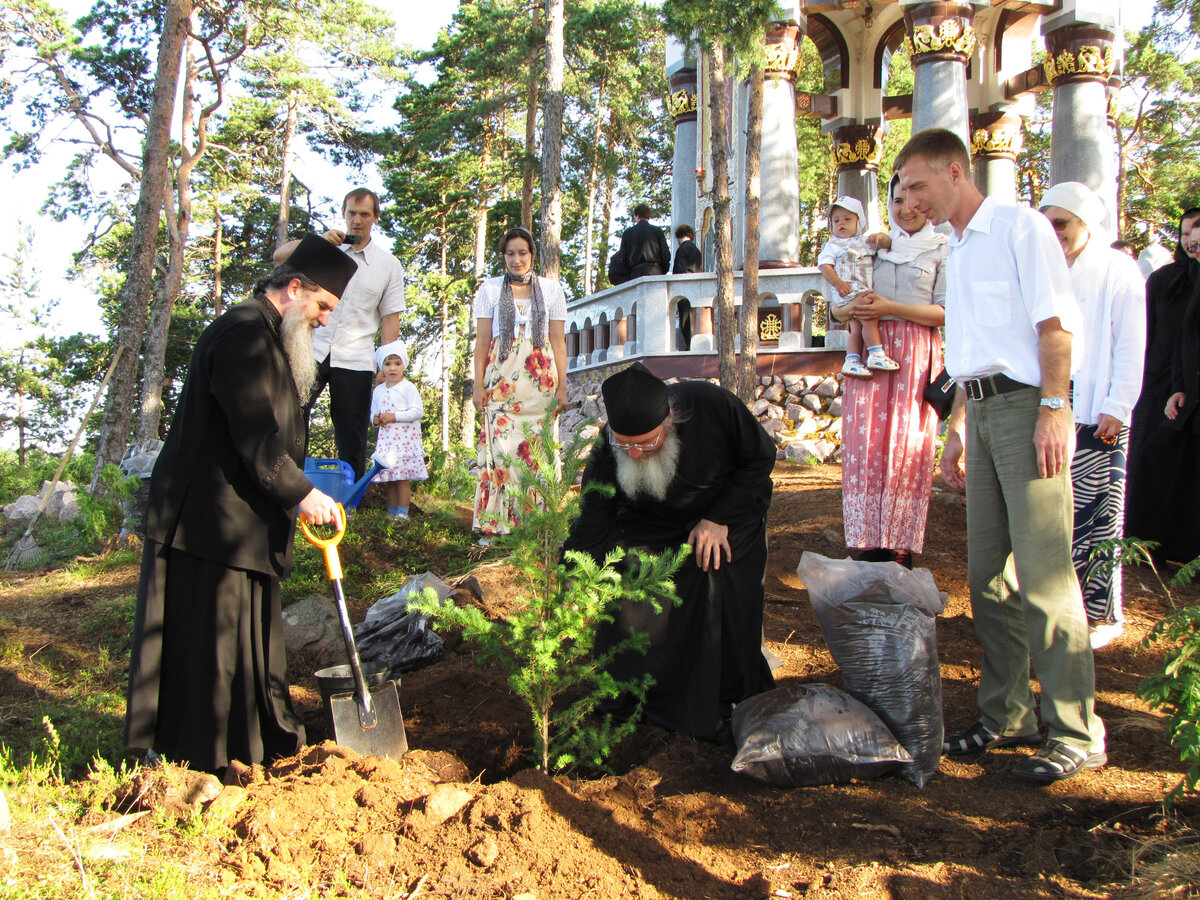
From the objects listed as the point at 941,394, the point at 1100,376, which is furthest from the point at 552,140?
Result: the point at 1100,376

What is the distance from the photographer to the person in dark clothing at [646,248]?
1375 centimetres

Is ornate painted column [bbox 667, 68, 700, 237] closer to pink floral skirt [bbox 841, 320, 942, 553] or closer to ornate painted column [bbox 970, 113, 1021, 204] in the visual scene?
ornate painted column [bbox 970, 113, 1021, 204]

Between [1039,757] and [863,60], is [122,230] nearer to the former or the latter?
[863,60]

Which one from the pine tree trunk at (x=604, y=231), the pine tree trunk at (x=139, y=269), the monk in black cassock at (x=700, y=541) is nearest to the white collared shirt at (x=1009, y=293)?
the monk in black cassock at (x=700, y=541)

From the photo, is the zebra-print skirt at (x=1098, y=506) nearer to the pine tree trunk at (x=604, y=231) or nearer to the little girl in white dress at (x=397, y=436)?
the little girl in white dress at (x=397, y=436)

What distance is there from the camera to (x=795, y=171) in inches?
528

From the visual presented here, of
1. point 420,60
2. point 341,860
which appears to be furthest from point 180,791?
point 420,60

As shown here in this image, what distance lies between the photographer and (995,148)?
15.5 meters

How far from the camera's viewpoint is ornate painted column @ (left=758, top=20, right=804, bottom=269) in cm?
1286

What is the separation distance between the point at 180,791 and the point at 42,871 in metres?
0.47

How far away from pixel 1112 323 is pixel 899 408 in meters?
0.99

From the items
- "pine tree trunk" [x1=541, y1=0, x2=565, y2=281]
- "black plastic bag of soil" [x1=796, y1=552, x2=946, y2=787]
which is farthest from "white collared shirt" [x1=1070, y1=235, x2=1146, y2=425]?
"pine tree trunk" [x1=541, y1=0, x2=565, y2=281]

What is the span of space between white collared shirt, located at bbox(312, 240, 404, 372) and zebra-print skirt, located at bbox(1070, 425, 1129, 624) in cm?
405

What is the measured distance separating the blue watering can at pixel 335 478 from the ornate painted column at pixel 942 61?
10.3 m
